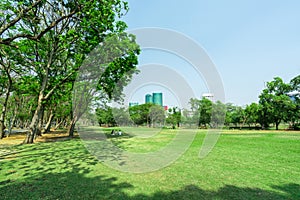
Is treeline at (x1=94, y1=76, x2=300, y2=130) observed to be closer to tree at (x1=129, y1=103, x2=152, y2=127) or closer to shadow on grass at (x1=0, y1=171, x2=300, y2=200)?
tree at (x1=129, y1=103, x2=152, y2=127)

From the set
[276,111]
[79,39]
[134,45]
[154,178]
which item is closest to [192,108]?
[276,111]

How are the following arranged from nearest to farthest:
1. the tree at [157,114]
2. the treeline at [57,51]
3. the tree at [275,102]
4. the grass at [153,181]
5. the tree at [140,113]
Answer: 1. the grass at [153,181]
2. the treeline at [57,51]
3. the tree at [275,102]
4. the tree at [157,114]
5. the tree at [140,113]

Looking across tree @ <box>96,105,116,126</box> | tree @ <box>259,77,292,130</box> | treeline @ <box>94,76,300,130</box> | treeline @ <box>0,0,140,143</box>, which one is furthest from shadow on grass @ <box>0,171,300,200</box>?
tree @ <box>259,77,292,130</box>

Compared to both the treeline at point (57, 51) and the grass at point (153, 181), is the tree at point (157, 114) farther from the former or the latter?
the grass at point (153, 181)

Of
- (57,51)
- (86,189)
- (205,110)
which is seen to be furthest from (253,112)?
(86,189)

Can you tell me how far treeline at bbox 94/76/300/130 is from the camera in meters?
42.4

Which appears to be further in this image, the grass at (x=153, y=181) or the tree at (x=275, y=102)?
the tree at (x=275, y=102)

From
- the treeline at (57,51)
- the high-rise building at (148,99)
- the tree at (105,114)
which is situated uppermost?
the high-rise building at (148,99)

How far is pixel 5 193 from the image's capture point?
407 cm

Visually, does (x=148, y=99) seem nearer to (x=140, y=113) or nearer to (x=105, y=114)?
(x=140, y=113)

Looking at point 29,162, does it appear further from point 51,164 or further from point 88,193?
point 88,193

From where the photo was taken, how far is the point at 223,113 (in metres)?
54.6

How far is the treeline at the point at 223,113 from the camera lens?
139 ft

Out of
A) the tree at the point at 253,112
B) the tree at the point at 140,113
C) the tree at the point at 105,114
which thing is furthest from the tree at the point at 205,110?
the tree at the point at 105,114
